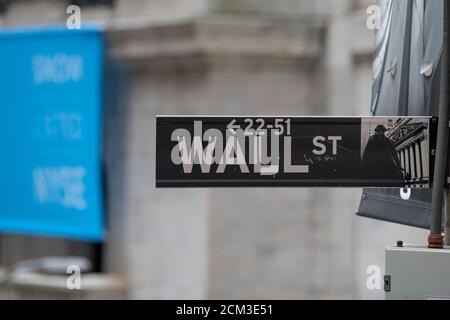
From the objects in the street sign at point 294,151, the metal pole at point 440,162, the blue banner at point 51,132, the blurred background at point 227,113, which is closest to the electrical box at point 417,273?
the metal pole at point 440,162

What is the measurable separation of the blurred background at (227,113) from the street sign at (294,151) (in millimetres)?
9144

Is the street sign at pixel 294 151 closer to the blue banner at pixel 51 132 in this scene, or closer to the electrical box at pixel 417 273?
the electrical box at pixel 417 273

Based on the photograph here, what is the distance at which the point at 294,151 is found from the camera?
4371 mm

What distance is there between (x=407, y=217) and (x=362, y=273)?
8675 mm

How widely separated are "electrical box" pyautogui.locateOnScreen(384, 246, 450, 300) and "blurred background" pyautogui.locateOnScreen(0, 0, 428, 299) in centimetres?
927

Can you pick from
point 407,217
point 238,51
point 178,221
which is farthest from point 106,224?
point 407,217

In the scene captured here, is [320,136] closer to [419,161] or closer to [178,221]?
[419,161]

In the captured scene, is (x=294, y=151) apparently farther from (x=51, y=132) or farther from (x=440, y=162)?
(x=51, y=132)

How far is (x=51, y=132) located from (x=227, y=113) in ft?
8.59

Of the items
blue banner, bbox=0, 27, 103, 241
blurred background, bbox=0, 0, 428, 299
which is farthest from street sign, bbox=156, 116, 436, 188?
blue banner, bbox=0, 27, 103, 241

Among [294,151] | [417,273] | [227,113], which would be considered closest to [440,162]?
[417,273]

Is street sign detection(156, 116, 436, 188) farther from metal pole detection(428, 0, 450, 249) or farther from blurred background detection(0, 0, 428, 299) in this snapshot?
blurred background detection(0, 0, 428, 299)

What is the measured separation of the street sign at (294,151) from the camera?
14.1 ft

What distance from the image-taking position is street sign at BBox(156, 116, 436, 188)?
4.29m
